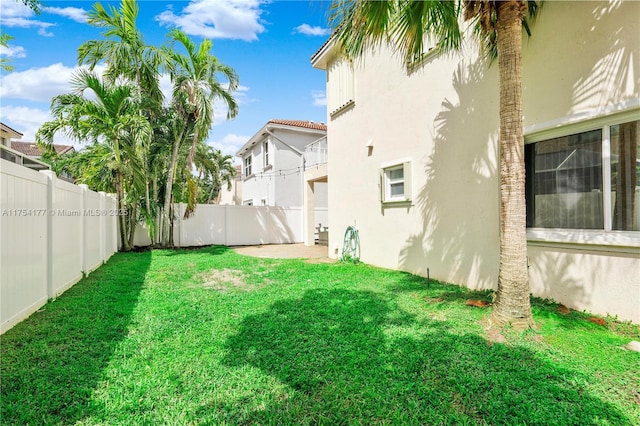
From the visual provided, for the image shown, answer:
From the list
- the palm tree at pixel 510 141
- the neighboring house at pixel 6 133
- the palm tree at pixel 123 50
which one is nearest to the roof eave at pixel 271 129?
the palm tree at pixel 123 50

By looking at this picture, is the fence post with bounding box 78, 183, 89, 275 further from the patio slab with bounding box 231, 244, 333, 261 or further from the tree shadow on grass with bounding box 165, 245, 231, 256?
the patio slab with bounding box 231, 244, 333, 261

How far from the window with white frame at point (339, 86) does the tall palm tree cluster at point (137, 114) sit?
4746 millimetres

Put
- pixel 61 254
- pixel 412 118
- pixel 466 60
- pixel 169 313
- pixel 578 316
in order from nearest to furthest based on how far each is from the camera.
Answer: pixel 578 316, pixel 169 313, pixel 61 254, pixel 466 60, pixel 412 118

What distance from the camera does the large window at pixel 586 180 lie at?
4477mm

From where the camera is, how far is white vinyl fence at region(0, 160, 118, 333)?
395 cm

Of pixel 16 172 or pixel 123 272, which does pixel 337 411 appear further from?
pixel 123 272

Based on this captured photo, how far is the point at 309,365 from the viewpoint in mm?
3408

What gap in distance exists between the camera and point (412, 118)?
8.15 meters

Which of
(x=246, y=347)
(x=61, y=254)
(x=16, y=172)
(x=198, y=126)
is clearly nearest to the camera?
A: (x=246, y=347)

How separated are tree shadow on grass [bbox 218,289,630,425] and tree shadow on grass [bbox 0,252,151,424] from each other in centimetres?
119

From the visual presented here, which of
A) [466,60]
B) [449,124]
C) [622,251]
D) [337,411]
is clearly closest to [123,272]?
[337,411]

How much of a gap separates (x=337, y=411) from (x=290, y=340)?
1474mm

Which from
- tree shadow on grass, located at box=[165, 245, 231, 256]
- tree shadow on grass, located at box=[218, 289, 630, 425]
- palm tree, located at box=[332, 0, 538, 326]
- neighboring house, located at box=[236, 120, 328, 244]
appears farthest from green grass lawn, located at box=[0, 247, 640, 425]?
neighboring house, located at box=[236, 120, 328, 244]

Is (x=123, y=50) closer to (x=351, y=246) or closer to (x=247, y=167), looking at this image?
A: (x=351, y=246)
